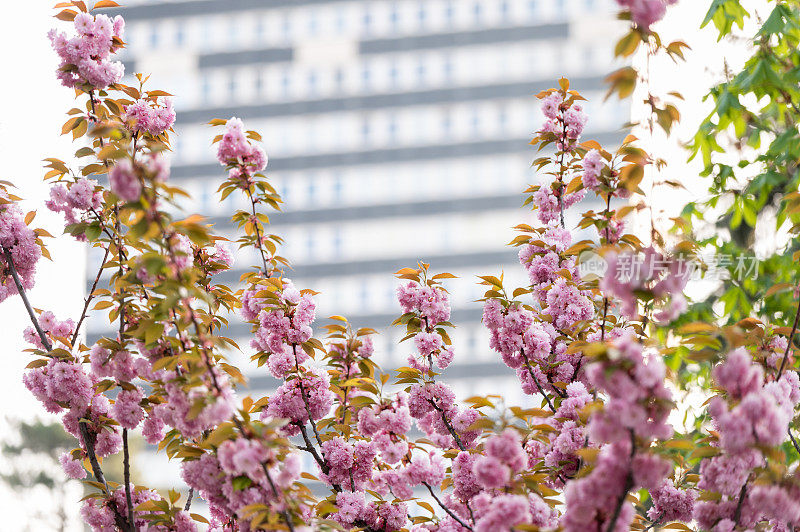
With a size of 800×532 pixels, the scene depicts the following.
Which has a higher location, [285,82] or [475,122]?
[285,82]

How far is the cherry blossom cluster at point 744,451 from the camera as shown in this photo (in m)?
1.01

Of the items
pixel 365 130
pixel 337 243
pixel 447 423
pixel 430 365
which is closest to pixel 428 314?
pixel 430 365

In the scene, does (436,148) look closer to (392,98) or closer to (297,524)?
(392,98)

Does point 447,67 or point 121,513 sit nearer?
point 121,513

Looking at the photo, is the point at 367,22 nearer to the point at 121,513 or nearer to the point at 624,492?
the point at 121,513

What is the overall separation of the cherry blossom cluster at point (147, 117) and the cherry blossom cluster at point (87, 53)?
11 centimetres

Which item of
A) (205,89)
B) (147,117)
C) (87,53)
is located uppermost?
(205,89)

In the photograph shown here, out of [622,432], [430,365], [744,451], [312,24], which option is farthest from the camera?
[312,24]

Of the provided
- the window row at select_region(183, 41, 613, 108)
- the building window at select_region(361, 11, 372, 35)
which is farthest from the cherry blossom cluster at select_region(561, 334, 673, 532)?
the building window at select_region(361, 11, 372, 35)

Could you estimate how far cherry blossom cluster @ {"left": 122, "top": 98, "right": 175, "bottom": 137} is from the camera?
1984 mm

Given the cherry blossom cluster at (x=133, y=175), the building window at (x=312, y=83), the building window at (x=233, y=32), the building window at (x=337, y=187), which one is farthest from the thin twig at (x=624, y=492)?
the building window at (x=233, y=32)

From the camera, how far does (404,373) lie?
1882 millimetres

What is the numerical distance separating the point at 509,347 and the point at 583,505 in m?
1.01

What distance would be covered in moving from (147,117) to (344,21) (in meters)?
27.6
